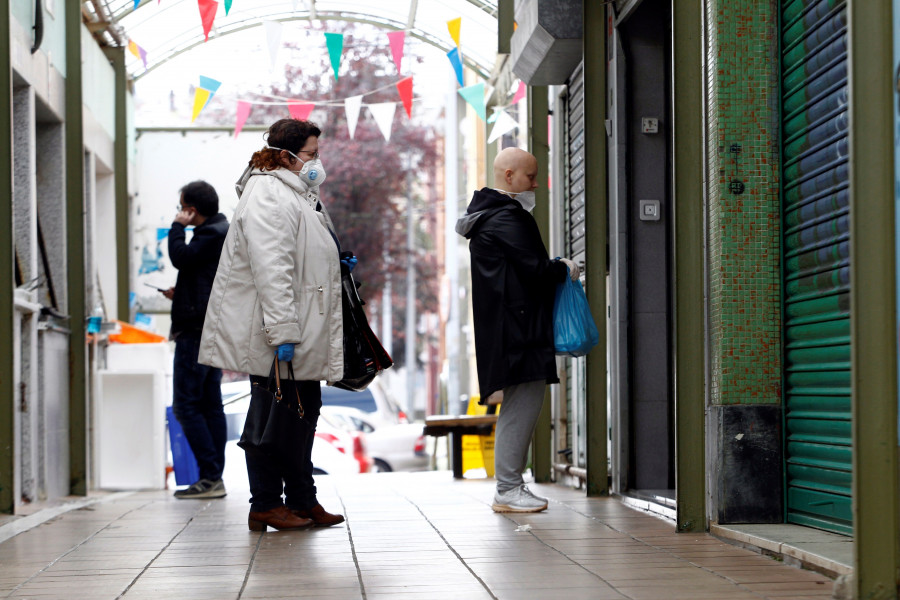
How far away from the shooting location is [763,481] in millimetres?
5277

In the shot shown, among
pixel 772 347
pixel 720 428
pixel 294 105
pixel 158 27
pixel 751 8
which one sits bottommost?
pixel 720 428

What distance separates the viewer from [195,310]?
791cm

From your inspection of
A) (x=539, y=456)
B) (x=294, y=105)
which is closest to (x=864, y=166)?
(x=539, y=456)

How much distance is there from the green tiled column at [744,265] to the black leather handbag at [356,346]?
1.57m

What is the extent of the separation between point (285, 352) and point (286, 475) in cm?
72

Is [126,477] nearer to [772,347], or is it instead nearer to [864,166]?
[772,347]

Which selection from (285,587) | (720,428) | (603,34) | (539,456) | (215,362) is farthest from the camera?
(539,456)

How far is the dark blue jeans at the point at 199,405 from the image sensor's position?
7.95m

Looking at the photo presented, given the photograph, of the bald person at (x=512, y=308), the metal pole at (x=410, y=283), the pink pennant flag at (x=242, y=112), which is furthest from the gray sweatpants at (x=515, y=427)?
the metal pole at (x=410, y=283)

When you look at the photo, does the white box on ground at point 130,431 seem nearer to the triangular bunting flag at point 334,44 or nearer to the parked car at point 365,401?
the triangular bunting flag at point 334,44

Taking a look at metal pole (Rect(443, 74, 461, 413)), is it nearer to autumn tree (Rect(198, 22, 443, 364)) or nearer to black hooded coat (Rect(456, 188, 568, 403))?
autumn tree (Rect(198, 22, 443, 364))

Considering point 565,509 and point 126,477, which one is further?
point 126,477

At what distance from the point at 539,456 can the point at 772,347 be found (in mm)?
3926

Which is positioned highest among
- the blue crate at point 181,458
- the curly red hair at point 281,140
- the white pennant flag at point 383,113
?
the white pennant flag at point 383,113
